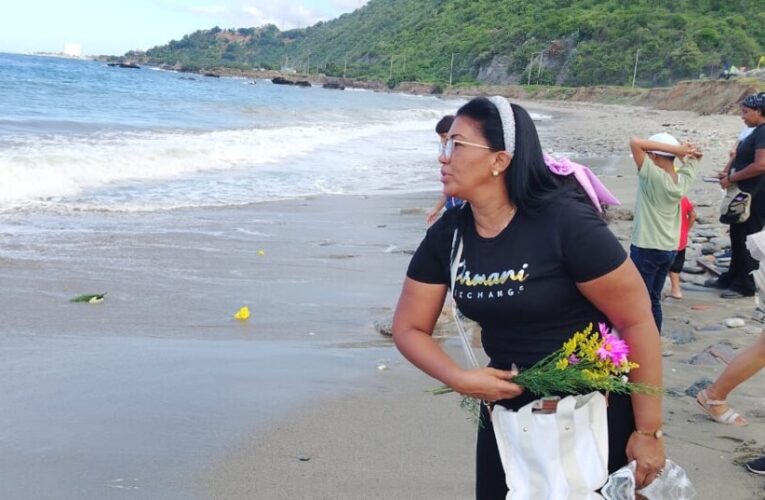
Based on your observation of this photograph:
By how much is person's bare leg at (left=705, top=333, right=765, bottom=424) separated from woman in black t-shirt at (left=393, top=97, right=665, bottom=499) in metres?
2.12

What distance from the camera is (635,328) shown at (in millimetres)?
2178

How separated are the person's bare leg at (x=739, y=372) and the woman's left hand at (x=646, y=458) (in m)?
2.13

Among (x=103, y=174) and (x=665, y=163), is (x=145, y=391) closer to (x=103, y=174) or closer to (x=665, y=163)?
(x=665, y=163)

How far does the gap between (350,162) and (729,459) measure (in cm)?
1645

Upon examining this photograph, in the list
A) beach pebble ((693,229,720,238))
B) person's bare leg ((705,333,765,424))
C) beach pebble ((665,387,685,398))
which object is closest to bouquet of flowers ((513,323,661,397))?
person's bare leg ((705,333,765,424))

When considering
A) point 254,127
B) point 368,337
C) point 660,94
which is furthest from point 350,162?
point 660,94

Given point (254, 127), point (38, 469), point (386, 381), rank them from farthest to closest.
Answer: point (254, 127) < point (386, 381) < point (38, 469)

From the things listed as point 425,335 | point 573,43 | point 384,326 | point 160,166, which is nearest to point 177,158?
point 160,166

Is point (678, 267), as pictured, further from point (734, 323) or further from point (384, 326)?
point (384, 326)

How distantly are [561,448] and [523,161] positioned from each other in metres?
0.82

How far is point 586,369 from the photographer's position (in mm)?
2086

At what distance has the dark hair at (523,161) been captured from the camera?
220cm

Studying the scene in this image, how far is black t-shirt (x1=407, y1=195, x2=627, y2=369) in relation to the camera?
213 cm

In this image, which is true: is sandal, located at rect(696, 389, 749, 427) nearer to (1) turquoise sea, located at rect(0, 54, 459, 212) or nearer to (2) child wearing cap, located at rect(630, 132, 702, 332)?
(2) child wearing cap, located at rect(630, 132, 702, 332)
